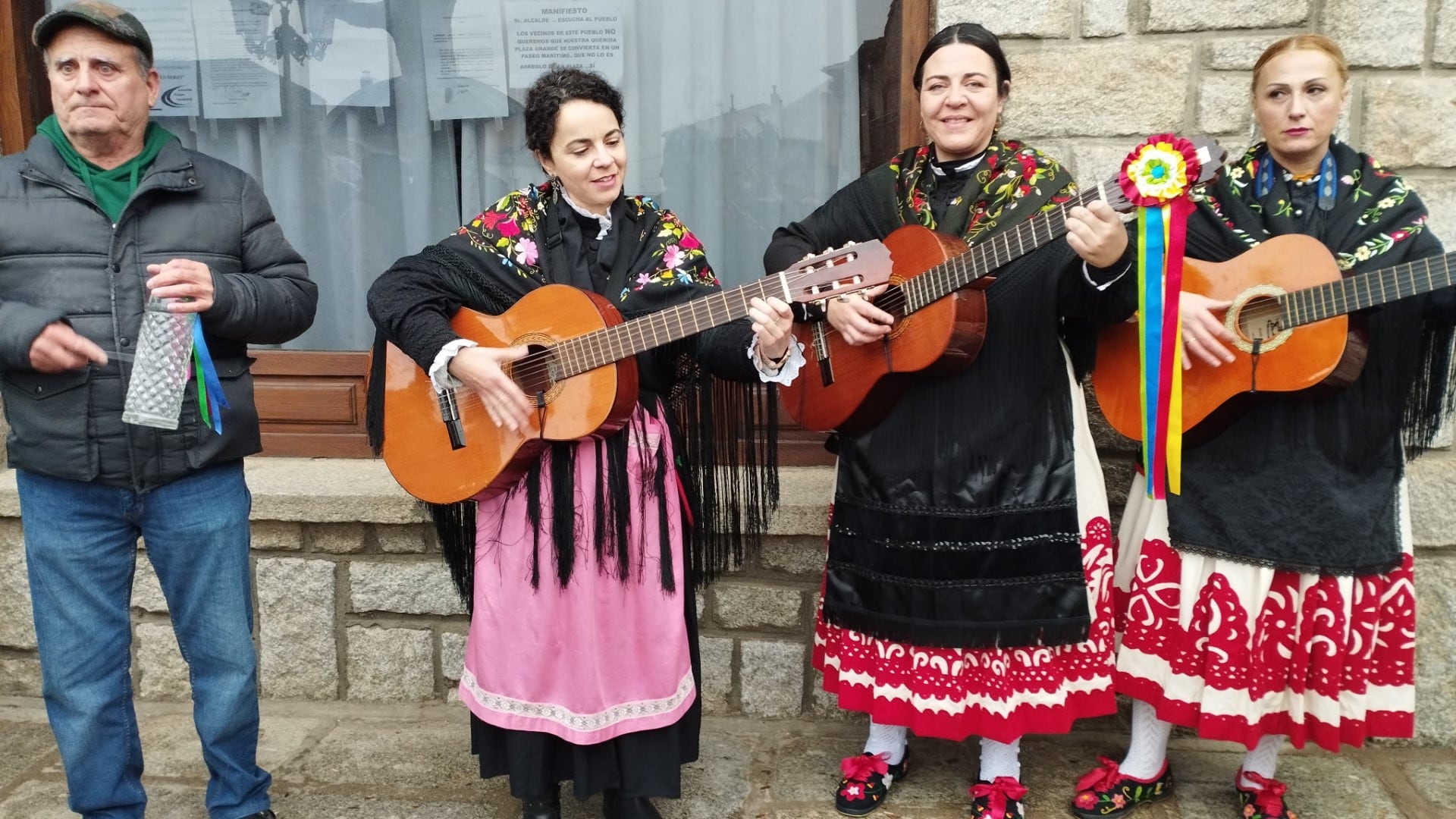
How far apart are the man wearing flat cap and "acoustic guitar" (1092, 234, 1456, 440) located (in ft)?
7.15

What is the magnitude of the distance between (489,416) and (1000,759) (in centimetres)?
158

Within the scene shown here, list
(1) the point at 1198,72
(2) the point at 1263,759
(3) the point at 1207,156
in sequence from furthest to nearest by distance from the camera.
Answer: (1) the point at 1198,72
(2) the point at 1263,759
(3) the point at 1207,156

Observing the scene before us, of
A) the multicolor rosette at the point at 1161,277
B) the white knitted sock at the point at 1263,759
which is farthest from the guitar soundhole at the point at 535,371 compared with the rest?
the white knitted sock at the point at 1263,759

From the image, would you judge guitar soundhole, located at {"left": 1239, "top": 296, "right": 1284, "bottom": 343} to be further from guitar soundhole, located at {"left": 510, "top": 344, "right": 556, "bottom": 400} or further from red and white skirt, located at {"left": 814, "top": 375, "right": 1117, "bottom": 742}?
guitar soundhole, located at {"left": 510, "top": 344, "right": 556, "bottom": 400}

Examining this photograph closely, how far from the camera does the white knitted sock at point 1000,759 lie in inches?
110

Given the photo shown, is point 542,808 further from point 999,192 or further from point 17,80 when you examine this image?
point 17,80

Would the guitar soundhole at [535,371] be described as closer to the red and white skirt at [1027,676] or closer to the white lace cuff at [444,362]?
the white lace cuff at [444,362]

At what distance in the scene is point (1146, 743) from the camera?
2.88 metres

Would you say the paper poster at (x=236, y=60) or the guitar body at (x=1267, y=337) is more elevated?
the paper poster at (x=236, y=60)

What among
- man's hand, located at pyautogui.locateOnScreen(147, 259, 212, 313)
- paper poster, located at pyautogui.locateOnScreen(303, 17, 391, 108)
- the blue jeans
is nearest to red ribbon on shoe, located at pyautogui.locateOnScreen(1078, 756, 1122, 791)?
the blue jeans

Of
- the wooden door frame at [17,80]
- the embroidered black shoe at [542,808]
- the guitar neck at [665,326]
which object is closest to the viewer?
the guitar neck at [665,326]

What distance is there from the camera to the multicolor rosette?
6.96 ft

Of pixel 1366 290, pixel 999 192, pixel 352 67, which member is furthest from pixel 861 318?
pixel 352 67

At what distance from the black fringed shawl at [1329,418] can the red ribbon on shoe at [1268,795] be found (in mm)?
625
